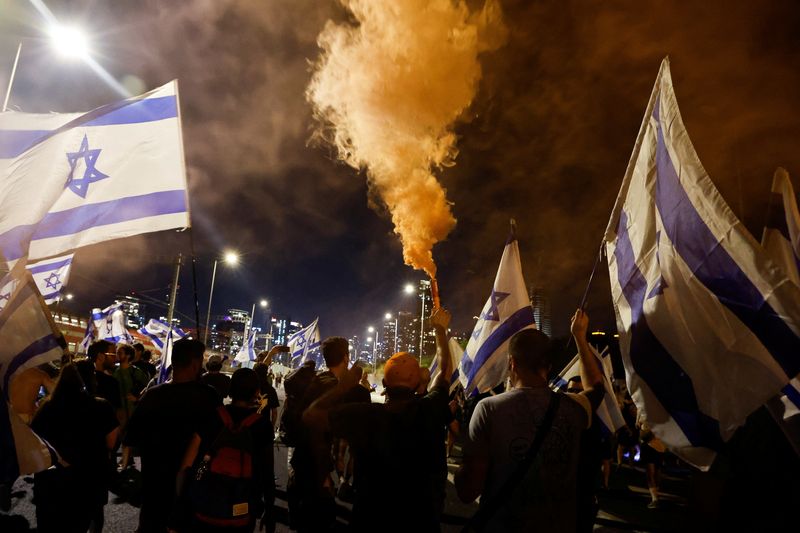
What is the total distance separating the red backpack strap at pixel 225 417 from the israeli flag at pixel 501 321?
14.2ft

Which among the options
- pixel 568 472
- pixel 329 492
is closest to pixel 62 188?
pixel 329 492

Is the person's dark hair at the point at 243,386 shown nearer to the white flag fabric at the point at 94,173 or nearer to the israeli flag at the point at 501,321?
the white flag fabric at the point at 94,173

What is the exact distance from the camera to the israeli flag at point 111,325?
52.8ft

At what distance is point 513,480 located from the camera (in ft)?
8.60

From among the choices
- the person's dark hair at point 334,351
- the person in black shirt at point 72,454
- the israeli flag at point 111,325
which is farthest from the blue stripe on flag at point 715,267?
the israeli flag at point 111,325

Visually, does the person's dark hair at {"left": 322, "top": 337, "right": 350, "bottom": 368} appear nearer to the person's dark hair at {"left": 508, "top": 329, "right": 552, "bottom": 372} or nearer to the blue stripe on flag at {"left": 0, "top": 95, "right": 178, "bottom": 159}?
the person's dark hair at {"left": 508, "top": 329, "right": 552, "bottom": 372}

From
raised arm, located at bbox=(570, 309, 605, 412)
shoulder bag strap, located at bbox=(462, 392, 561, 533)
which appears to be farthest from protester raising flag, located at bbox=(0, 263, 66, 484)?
raised arm, located at bbox=(570, 309, 605, 412)

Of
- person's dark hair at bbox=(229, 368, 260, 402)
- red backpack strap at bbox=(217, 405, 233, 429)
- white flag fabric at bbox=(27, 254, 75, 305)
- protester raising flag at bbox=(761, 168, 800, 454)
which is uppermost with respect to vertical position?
white flag fabric at bbox=(27, 254, 75, 305)

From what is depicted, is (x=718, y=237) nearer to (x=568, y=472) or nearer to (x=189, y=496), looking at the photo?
(x=568, y=472)

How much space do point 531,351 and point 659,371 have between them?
3.37 ft

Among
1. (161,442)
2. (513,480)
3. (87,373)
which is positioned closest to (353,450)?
(513,480)

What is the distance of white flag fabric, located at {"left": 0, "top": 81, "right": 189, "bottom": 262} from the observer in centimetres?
442

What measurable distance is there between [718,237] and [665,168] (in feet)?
2.56

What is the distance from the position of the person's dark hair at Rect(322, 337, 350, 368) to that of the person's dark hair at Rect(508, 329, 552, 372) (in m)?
1.98
